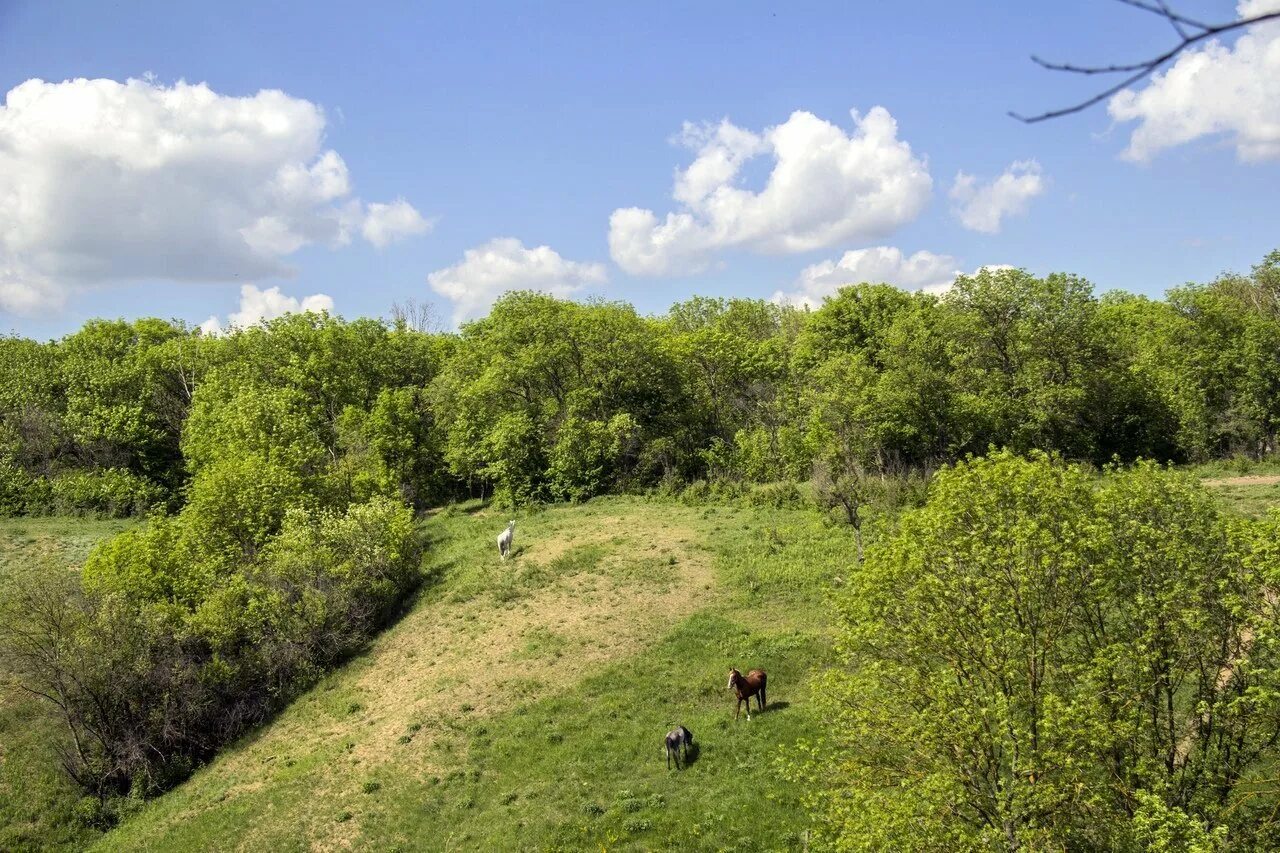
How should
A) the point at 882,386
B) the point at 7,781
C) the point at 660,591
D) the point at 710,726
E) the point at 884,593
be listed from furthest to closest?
1. the point at 882,386
2. the point at 660,591
3. the point at 7,781
4. the point at 710,726
5. the point at 884,593

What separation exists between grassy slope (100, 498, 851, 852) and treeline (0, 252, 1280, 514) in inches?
464

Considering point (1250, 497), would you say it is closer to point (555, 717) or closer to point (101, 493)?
point (555, 717)

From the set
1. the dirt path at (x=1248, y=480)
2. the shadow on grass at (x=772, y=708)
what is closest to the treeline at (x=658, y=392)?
the dirt path at (x=1248, y=480)

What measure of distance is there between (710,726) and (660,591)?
34.3 ft

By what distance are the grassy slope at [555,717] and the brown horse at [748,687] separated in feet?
1.41

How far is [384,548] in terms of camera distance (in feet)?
122

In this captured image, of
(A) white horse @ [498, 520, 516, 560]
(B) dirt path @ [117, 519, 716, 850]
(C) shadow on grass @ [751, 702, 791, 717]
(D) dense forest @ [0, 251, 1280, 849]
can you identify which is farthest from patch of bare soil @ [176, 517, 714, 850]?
(C) shadow on grass @ [751, 702, 791, 717]

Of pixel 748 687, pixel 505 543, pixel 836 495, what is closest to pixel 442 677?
pixel 505 543

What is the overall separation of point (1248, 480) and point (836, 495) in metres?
19.2

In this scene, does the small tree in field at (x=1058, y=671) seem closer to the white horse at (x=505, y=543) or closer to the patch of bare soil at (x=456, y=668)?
the patch of bare soil at (x=456, y=668)

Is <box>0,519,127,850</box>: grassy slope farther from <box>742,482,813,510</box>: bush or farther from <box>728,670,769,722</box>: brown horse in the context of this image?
<box>742,482,813,510</box>: bush

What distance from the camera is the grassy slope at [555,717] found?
2030 centimetres

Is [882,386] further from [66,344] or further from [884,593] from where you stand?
[66,344]

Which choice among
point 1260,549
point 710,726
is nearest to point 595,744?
point 710,726
